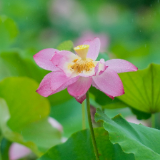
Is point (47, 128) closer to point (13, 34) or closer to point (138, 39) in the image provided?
point (13, 34)

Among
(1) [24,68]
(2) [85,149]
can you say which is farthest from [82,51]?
(1) [24,68]

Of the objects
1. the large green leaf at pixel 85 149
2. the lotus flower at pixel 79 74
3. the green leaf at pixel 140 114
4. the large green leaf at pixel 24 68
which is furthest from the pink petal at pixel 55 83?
the large green leaf at pixel 24 68

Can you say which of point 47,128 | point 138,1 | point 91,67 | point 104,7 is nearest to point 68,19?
point 104,7

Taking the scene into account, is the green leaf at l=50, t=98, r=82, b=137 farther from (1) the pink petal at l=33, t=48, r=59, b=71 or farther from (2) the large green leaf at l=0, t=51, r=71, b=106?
(1) the pink petal at l=33, t=48, r=59, b=71

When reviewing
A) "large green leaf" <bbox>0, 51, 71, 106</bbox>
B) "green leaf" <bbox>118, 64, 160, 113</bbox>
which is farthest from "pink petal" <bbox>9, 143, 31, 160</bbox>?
"green leaf" <bbox>118, 64, 160, 113</bbox>

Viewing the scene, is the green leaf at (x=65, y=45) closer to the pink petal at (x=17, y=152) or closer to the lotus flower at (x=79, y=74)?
the lotus flower at (x=79, y=74)

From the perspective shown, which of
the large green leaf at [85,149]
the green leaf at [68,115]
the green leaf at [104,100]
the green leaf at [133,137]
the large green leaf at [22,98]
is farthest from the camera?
the green leaf at [68,115]
